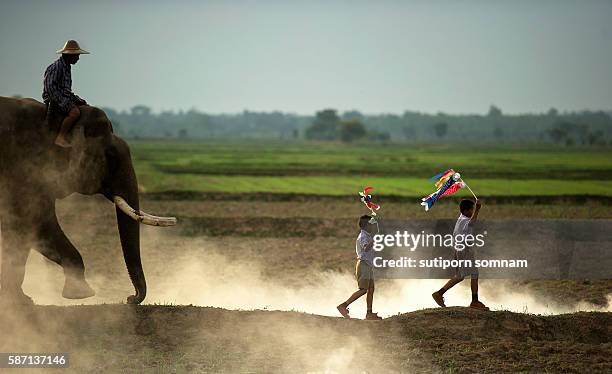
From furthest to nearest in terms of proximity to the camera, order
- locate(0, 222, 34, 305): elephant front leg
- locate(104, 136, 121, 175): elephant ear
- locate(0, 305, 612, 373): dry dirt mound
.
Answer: locate(104, 136, 121, 175): elephant ear, locate(0, 222, 34, 305): elephant front leg, locate(0, 305, 612, 373): dry dirt mound

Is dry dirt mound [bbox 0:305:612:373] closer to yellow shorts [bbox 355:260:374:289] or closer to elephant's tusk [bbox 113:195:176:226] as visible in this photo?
yellow shorts [bbox 355:260:374:289]

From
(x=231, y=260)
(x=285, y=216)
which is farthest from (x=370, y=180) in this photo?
(x=231, y=260)

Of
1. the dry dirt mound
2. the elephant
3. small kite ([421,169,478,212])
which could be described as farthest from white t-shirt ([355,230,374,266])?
the elephant

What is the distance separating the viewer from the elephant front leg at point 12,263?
11117 millimetres

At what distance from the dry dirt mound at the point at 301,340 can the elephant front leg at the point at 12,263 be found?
215 millimetres

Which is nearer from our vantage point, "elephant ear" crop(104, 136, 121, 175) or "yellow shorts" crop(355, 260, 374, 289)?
"yellow shorts" crop(355, 260, 374, 289)

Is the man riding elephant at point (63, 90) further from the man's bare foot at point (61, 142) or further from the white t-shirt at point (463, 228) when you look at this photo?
the white t-shirt at point (463, 228)

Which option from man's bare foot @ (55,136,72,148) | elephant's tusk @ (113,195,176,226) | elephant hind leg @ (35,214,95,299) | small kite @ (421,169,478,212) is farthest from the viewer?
small kite @ (421,169,478,212)

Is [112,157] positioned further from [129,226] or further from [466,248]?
[466,248]

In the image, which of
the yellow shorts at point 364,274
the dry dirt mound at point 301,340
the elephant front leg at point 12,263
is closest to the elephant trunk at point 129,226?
the dry dirt mound at point 301,340

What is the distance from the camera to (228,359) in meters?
10.7

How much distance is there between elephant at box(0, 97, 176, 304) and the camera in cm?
1123

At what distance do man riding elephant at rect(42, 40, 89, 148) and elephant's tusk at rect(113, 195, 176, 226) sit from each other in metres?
1.09

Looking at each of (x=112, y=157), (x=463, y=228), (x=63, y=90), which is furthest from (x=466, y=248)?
(x=63, y=90)
